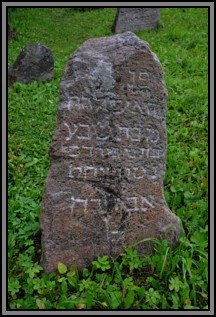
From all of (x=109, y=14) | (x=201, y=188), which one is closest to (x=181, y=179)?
(x=201, y=188)

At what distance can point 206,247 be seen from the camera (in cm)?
374

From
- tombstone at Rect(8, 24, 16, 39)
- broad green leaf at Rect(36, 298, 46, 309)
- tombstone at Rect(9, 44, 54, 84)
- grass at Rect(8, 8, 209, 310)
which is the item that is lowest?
broad green leaf at Rect(36, 298, 46, 309)

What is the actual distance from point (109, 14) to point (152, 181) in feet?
36.4

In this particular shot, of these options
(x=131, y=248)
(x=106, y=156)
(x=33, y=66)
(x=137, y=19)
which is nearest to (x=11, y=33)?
(x=137, y=19)

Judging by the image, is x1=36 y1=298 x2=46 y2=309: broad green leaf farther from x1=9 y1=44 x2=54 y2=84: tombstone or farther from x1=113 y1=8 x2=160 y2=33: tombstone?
x1=113 y1=8 x2=160 y2=33: tombstone

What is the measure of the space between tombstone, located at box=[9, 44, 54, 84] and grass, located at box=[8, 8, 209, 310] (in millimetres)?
249

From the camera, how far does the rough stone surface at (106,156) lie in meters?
3.45

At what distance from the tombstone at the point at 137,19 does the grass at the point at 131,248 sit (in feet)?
9.45

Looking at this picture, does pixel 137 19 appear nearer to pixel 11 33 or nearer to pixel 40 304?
pixel 11 33

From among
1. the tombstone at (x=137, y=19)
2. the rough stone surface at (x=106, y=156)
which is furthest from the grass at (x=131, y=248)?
the tombstone at (x=137, y=19)

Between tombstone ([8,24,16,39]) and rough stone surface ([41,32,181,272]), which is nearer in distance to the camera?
rough stone surface ([41,32,181,272])

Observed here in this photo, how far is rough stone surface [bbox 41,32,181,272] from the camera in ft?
11.3

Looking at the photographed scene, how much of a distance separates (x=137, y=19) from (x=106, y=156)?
8311mm

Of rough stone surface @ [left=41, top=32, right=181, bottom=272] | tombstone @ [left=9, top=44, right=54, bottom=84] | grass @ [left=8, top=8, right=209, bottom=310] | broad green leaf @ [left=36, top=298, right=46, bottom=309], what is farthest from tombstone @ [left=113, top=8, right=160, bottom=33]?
broad green leaf @ [left=36, top=298, right=46, bottom=309]
